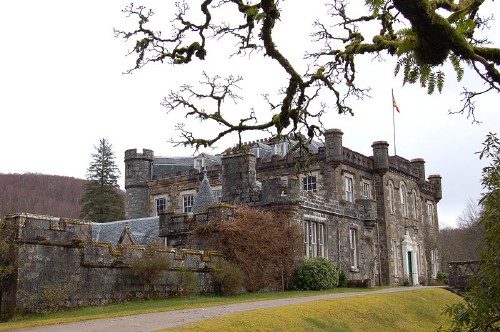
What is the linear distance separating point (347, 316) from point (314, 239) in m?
10.9

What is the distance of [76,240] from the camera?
17.0 m

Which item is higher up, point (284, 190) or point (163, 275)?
point (284, 190)

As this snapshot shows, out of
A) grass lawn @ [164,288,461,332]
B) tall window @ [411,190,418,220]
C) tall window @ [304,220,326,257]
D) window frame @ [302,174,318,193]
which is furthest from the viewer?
tall window @ [411,190,418,220]

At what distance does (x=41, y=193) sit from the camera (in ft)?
333

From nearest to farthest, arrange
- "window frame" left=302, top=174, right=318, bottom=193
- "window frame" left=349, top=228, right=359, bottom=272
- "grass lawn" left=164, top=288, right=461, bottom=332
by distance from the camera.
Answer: "grass lawn" left=164, top=288, right=461, bottom=332
"window frame" left=349, top=228, right=359, bottom=272
"window frame" left=302, top=174, right=318, bottom=193

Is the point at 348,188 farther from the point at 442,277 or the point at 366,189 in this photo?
the point at 442,277

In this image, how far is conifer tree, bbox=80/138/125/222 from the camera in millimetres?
51312

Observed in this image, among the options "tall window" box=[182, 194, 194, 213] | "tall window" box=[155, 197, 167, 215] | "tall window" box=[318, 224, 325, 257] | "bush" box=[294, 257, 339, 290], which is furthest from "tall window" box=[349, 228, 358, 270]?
"tall window" box=[155, 197, 167, 215]

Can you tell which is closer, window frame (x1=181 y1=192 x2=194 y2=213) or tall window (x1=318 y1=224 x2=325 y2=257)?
tall window (x1=318 y1=224 x2=325 y2=257)

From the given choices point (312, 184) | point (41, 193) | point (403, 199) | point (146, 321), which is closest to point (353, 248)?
point (312, 184)

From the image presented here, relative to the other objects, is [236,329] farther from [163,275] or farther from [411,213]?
[411,213]

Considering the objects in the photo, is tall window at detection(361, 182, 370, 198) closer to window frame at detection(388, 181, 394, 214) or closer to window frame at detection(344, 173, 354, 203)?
window frame at detection(344, 173, 354, 203)

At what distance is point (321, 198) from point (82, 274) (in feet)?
45.7

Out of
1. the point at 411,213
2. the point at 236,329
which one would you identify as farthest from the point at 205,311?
the point at 411,213
